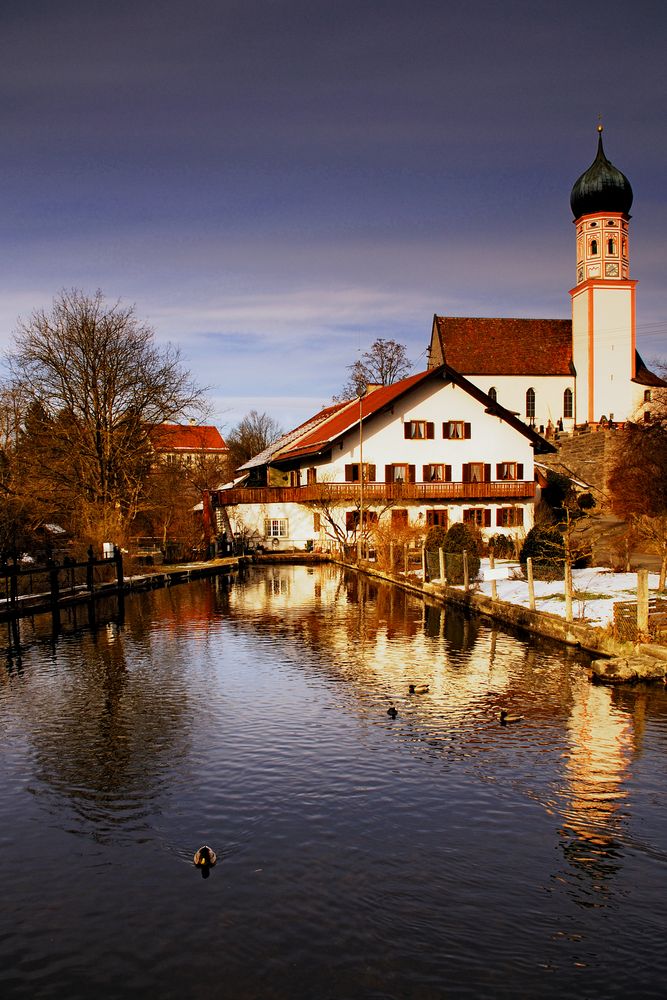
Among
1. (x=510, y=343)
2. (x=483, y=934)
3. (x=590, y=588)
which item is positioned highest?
(x=510, y=343)

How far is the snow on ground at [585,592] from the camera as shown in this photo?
66.8 feet

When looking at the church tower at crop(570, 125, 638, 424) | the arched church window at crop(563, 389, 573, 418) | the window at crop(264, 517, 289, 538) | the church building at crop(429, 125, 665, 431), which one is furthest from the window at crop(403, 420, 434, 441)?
the arched church window at crop(563, 389, 573, 418)

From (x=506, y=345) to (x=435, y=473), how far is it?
25.5 metres

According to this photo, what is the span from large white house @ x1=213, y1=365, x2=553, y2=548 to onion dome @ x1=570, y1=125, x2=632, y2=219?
27155 millimetres

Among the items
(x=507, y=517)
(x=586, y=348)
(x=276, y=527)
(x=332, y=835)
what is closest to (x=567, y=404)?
(x=586, y=348)

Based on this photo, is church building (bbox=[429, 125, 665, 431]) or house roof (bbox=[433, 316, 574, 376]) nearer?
church building (bbox=[429, 125, 665, 431])

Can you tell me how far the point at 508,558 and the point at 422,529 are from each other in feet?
15.4

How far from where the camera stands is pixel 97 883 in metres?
7.91

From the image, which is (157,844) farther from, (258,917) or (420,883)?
(420,883)

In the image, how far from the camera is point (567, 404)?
71750 millimetres

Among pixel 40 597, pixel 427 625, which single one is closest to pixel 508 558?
pixel 427 625

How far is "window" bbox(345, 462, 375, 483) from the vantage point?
165 ft

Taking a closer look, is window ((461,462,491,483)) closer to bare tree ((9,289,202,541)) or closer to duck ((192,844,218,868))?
bare tree ((9,289,202,541))

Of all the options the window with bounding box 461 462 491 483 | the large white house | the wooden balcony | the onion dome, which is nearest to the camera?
the wooden balcony
